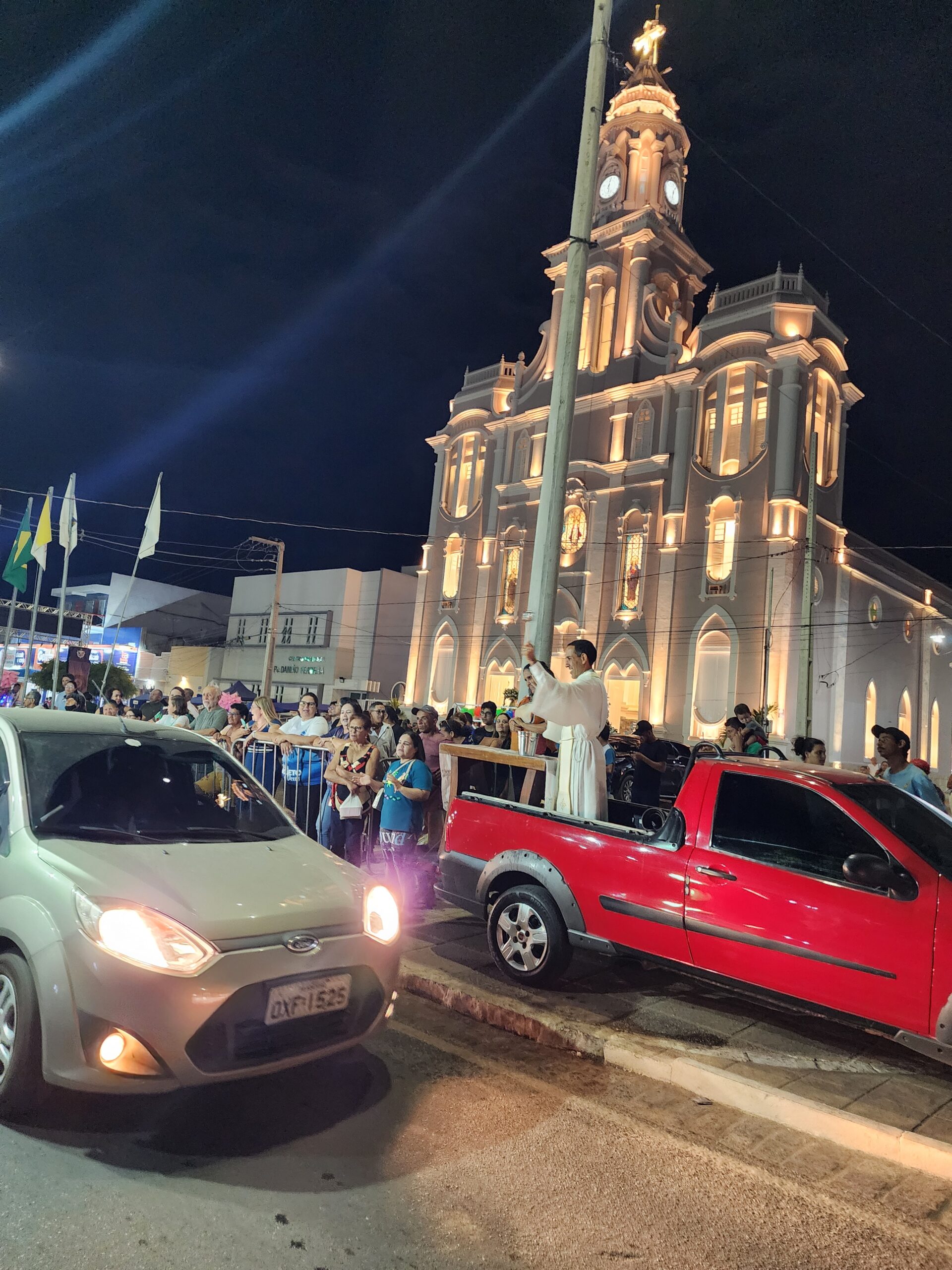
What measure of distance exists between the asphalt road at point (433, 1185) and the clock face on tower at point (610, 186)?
47574mm

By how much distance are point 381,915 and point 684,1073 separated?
1.86 metres

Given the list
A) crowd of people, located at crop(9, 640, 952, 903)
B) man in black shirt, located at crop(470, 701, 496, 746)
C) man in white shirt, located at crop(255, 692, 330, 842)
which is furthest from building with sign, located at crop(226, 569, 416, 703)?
Answer: man in white shirt, located at crop(255, 692, 330, 842)

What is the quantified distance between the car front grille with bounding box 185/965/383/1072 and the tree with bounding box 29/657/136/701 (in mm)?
32467

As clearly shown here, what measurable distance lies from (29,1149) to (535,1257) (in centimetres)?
199

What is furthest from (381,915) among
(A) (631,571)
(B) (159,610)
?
(B) (159,610)

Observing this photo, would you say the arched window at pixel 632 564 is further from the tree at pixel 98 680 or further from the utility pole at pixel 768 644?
the tree at pixel 98 680

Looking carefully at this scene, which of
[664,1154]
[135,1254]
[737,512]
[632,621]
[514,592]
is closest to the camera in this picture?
[135,1254]

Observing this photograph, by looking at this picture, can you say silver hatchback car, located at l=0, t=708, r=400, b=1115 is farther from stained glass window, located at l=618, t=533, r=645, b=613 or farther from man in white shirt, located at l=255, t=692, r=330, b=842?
stained glass window, located at l=618, t=533, r=645, b=613

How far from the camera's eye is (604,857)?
5.60m

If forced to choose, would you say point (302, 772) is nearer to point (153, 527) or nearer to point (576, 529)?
point (153, 527)

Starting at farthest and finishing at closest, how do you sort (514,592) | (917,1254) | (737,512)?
1. (514,592)
2. (737,512)
3. (917,1254)

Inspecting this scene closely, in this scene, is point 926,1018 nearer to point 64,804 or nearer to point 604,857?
point 604,857

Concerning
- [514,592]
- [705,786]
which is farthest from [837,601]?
[705,786]

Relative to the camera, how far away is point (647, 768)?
34.4ft
